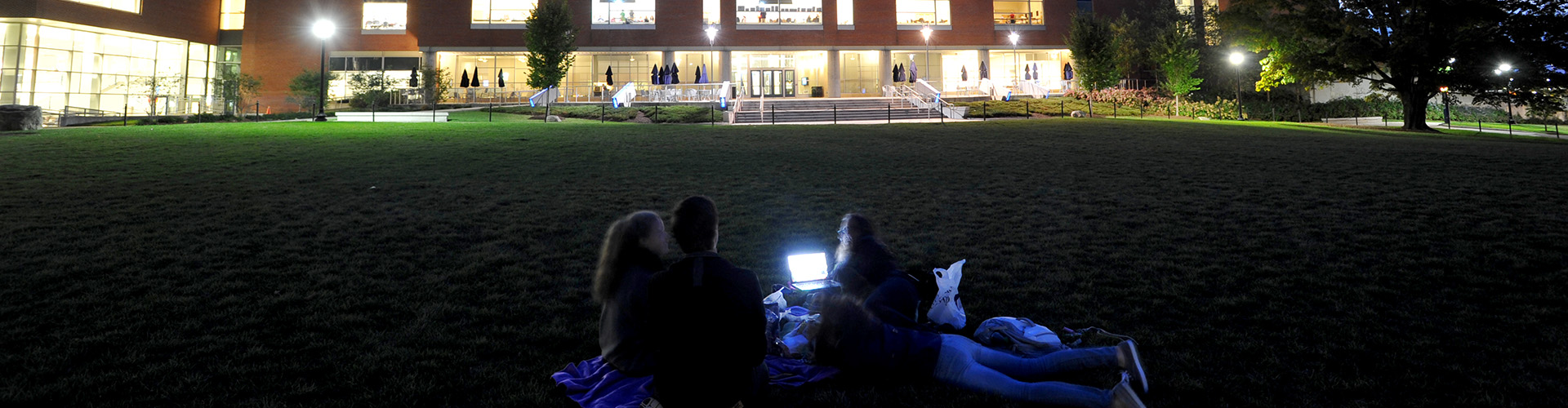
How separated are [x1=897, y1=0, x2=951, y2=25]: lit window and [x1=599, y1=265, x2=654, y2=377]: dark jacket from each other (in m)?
41.3

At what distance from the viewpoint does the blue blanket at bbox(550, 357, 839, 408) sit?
348 centimetres

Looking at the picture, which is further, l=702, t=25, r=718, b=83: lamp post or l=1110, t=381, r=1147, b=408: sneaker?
l=702, t=25, r=718, b=83: lamp post

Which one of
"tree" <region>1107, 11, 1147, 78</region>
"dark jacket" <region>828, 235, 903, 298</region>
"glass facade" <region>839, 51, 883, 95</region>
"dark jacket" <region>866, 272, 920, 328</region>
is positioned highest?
"tree" <region>1107, 11, 1147, 78</region>

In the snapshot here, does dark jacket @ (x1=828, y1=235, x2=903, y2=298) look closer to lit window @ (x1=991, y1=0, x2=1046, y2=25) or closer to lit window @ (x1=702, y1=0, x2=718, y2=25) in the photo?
lit window @ (x1=702, y1=0, x2=718, y2=25)

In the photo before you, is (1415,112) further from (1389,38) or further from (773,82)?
(773,82)

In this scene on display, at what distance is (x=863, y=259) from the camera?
420 centimetres

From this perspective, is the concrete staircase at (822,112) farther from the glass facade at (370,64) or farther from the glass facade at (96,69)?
the glass facade at (96,69)

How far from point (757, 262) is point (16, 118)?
25605mm

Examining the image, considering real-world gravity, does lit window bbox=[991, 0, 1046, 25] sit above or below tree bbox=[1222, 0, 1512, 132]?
above

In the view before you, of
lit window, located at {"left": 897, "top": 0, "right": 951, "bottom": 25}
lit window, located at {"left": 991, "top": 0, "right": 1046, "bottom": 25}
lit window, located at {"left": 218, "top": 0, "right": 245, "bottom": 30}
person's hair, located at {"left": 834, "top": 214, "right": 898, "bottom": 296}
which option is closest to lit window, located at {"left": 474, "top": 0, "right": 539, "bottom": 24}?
lit window, located at {"left": 218, "top": 0, "right": 245, "bottom": 30}

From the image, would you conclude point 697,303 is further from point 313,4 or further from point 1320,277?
point 313,4

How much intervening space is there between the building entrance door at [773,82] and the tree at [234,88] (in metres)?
27.3

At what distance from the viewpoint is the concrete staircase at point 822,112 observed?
3000 centimetres

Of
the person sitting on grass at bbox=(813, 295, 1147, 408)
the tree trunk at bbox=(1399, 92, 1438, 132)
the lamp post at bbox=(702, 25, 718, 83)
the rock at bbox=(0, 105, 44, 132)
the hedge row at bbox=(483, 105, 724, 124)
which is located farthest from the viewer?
the lamp post at bbox=(702, 25, 718, 83)
